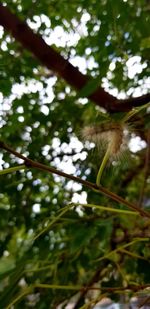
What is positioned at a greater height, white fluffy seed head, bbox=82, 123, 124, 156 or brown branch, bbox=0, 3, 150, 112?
brown branch, bbox=0, 3, 150, 112

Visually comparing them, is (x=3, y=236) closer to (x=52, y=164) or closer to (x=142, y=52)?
(x=52, y=164)

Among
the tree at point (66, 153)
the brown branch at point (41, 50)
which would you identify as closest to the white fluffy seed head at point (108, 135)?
the tree at point (66, 153)

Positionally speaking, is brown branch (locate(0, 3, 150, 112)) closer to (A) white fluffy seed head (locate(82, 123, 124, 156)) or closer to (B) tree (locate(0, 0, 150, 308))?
(B) tree (locate(0, 0, 150, 308))

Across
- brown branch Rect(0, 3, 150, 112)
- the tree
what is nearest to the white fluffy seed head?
the tree

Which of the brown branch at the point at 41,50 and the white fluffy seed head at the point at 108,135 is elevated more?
the brown branch at the point at 41,50

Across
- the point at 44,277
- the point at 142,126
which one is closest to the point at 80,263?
the point at 44,277

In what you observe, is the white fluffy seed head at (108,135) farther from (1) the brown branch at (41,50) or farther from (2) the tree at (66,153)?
(1) the brown branch at (41,50)

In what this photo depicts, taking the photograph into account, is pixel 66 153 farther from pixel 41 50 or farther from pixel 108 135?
pixel 108 135
